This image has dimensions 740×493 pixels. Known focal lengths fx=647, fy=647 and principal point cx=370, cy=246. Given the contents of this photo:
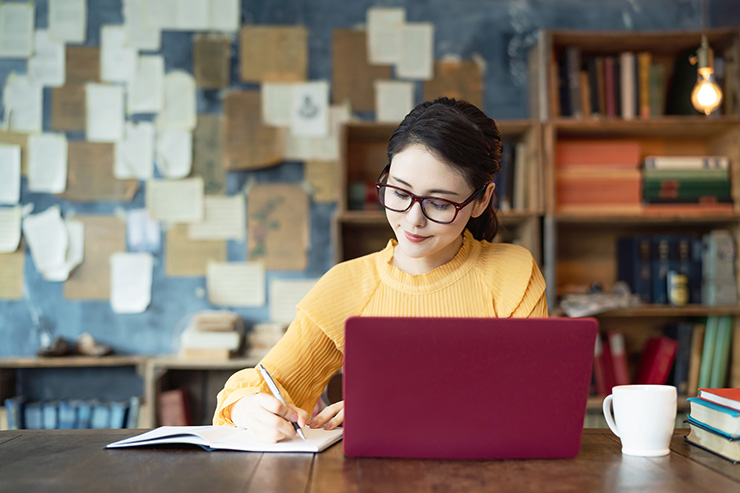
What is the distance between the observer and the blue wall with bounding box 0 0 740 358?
9.38ft

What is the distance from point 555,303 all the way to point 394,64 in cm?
128

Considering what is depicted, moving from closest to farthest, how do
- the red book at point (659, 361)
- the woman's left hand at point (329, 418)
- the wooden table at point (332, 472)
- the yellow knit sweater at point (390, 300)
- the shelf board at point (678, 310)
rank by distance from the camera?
the wooden table at point (332, 472)
the woman's left hand at point (329, 418)
the yellow knit sweater at point (390, 300)
the shelf board at point (678, 310)
the red book at point (659, 361)

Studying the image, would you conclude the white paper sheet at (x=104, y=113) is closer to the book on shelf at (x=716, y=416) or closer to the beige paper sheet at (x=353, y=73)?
the beige paper sheet at (x=353, y=73)

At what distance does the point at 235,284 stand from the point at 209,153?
0.60 m

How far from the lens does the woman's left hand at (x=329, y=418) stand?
1.20 m

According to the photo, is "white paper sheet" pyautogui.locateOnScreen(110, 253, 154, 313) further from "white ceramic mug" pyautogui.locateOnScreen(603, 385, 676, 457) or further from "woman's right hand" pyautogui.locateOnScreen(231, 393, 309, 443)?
"white ceramic mug" pyautogui.locateOnScreen(603, 385, 676, 457)

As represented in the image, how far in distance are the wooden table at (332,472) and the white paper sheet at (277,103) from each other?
209cm

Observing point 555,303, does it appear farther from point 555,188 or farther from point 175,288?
point 175,288

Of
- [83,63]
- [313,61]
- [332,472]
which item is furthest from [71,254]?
[332,472]

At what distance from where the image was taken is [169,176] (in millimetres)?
2881

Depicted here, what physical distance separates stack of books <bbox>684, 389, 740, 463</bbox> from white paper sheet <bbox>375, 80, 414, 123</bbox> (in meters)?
2.09

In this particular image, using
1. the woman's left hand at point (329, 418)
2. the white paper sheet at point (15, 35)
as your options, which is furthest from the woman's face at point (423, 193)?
the white paper sheet at point (15, 35)

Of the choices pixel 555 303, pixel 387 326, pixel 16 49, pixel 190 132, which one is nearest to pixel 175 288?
pixel 190 132

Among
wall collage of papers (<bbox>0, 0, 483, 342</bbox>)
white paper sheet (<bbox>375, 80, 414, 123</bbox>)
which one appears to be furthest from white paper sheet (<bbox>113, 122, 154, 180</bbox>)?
white paper sheet (<bbox>375, 80, 414, 123</bbox>)
